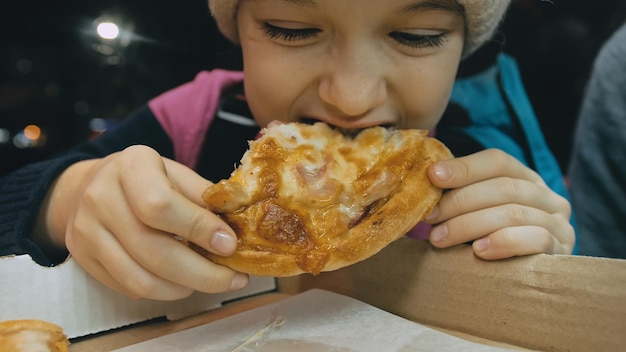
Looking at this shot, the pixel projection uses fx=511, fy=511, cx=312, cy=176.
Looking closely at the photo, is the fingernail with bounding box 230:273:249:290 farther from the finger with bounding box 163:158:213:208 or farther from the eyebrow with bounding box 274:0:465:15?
the eyebrow with bounding box 274:0:465:15

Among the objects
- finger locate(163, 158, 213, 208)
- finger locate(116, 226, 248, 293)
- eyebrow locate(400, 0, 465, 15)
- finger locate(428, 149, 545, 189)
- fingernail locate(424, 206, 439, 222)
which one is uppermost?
eyebrow locate(400, 0, 465, 15)

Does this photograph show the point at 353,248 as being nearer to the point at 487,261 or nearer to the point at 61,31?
the point at 487,261

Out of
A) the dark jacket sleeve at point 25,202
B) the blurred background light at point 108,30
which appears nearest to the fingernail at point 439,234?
the dark jacket sleeve at point 25,202

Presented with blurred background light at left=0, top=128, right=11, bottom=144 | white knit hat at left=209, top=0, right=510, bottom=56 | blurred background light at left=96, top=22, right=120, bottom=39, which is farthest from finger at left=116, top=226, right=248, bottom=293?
blurred background light at left=0, top=128, right=11, bottom=144

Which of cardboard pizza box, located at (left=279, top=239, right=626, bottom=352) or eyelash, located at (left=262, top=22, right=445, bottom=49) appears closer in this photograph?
cardboard pizza box, located at (left=279, top=239, right=626, bottom=352)

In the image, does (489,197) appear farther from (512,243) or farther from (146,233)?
(146,233)

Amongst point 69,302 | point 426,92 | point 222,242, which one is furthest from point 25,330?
point 426,92

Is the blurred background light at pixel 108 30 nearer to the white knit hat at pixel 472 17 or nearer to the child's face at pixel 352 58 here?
the white knit hat at pixel 472 17
